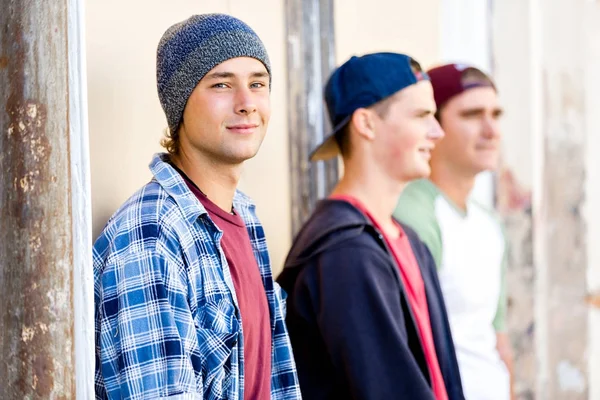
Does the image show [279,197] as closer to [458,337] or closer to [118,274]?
[458,337]

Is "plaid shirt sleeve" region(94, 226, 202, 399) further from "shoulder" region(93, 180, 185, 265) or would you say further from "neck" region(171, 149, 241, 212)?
"neck" region(171, 149, 241, 212)

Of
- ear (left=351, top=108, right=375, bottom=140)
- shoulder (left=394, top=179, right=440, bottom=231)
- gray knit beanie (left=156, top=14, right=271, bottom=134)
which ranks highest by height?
gray knit beanie (left=156, top=14, right=271, bottom=134)

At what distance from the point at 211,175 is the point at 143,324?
1.37ft

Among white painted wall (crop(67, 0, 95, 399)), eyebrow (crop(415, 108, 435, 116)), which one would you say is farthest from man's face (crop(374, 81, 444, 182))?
white painted wall (crop(67, 0, 95, 399))

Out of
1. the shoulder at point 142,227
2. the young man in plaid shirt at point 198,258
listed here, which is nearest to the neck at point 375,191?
the young man in plaid shirt at point 198,258

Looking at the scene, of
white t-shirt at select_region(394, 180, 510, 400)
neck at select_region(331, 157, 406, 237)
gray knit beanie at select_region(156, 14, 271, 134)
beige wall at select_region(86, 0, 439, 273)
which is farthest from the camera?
white t-shirt at select_region(394, 180, 510, 400)

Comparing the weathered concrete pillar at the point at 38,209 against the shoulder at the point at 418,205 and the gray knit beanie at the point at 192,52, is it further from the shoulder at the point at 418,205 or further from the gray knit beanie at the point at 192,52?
the shoulder at the point at 418,205

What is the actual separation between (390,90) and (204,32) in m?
0.86

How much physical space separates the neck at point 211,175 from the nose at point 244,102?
120mm

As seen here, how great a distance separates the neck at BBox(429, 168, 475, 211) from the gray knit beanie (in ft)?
4.50

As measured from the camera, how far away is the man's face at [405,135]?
2631mm

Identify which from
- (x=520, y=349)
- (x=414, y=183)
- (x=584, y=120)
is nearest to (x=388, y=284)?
(x=414, y=183)

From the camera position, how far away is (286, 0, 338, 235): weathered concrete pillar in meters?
3.04

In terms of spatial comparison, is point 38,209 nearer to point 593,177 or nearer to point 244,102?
point 244,102
